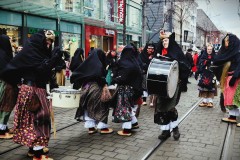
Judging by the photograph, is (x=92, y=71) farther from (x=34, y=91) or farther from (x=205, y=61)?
(x=205, y=61)

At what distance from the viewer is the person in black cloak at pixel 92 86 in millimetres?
6188

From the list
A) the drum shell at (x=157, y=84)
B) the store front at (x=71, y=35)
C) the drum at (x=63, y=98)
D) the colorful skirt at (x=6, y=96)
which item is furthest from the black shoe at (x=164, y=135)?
the store front at (x=71, y=35)

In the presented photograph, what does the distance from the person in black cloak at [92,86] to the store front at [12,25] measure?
10.4 meters

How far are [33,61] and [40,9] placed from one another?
13809 mm

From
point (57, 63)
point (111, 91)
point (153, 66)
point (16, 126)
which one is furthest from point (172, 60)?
point (16, 126)

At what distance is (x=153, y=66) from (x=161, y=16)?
3792 cm

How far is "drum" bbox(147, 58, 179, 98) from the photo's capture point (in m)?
5.54

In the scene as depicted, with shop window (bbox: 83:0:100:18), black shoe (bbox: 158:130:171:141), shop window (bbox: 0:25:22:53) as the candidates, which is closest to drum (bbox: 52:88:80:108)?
black shoe (bbox: 158:130:171:141)

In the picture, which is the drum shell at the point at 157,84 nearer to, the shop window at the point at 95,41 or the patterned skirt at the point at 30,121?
the patterned skirt at the point at 30,121

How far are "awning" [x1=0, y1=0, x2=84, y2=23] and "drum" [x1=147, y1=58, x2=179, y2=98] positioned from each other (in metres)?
12.0

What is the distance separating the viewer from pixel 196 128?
7.20m

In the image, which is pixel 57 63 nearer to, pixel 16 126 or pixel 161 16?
pixel 16 126

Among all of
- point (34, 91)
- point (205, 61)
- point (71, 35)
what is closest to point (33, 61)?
point (34, 91)

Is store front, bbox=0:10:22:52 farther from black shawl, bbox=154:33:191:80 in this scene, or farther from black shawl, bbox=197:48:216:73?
black shawl, bbox=154:33:191:80
